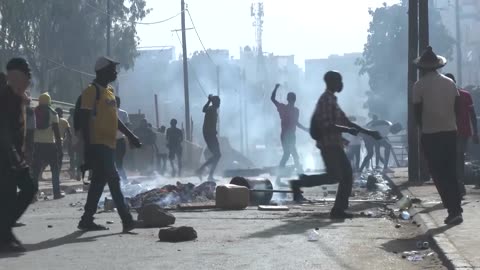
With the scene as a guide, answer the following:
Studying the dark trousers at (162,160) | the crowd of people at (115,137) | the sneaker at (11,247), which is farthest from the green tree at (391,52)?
the sneaker at (11,247)

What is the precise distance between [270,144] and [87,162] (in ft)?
261

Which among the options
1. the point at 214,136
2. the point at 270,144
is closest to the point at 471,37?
the point at 270,144

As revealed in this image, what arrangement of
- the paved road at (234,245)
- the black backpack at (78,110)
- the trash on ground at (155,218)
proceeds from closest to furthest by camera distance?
the paved road at (234,245), the black backpack at (78,110), the trash on ground at (155,218)

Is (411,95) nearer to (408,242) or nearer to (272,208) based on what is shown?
(272,208)

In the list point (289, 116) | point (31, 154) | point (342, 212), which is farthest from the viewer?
point (289, 116)

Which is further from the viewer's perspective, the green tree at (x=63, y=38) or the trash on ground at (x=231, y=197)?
the green tree at (x=63, y=38)

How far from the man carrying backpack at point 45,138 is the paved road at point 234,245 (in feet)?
13.9

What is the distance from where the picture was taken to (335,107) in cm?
1123

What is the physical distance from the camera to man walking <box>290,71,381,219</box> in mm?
11109

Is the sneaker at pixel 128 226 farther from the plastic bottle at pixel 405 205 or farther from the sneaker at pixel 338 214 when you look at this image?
the plastic bottle at pixel 405 205

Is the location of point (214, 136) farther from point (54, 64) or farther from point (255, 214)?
point (54, 64)

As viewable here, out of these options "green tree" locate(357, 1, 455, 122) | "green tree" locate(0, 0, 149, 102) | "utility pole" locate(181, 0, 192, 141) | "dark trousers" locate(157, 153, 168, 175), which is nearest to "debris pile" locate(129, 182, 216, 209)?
"dark trousers" locate(157, 153, 168, 175)

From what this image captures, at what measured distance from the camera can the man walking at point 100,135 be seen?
9625 millimetres

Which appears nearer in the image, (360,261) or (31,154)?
(360,261)
